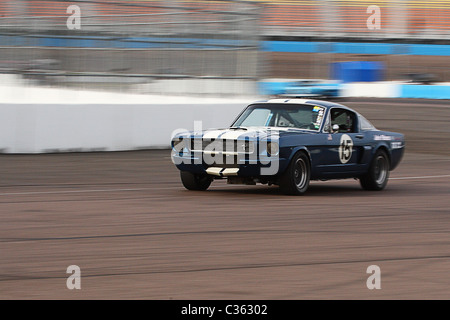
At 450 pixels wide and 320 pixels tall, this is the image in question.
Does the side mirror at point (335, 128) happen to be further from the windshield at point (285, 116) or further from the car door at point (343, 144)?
the windshield at point (285, 116)

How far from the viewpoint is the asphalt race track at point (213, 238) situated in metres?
5.63

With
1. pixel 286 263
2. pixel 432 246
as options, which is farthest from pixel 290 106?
pixel 286 263

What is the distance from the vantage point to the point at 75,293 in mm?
5348

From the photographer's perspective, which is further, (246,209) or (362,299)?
(246,209)

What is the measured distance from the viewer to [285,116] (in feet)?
36.9

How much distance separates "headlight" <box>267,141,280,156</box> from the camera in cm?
1013

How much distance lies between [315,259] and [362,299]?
1.32 meters

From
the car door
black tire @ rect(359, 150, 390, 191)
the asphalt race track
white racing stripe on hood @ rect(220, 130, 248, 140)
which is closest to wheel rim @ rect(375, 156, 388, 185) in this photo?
black tire @ rect(359, 150, 390, 191)

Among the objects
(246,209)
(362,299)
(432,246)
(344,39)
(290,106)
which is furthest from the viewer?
(344,39)

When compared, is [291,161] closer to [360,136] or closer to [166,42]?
[360,136]

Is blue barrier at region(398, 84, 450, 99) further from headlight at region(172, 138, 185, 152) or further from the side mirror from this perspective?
headlight at region(172, 138, 185, 152)

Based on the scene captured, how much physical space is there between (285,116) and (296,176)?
3.16 ft
